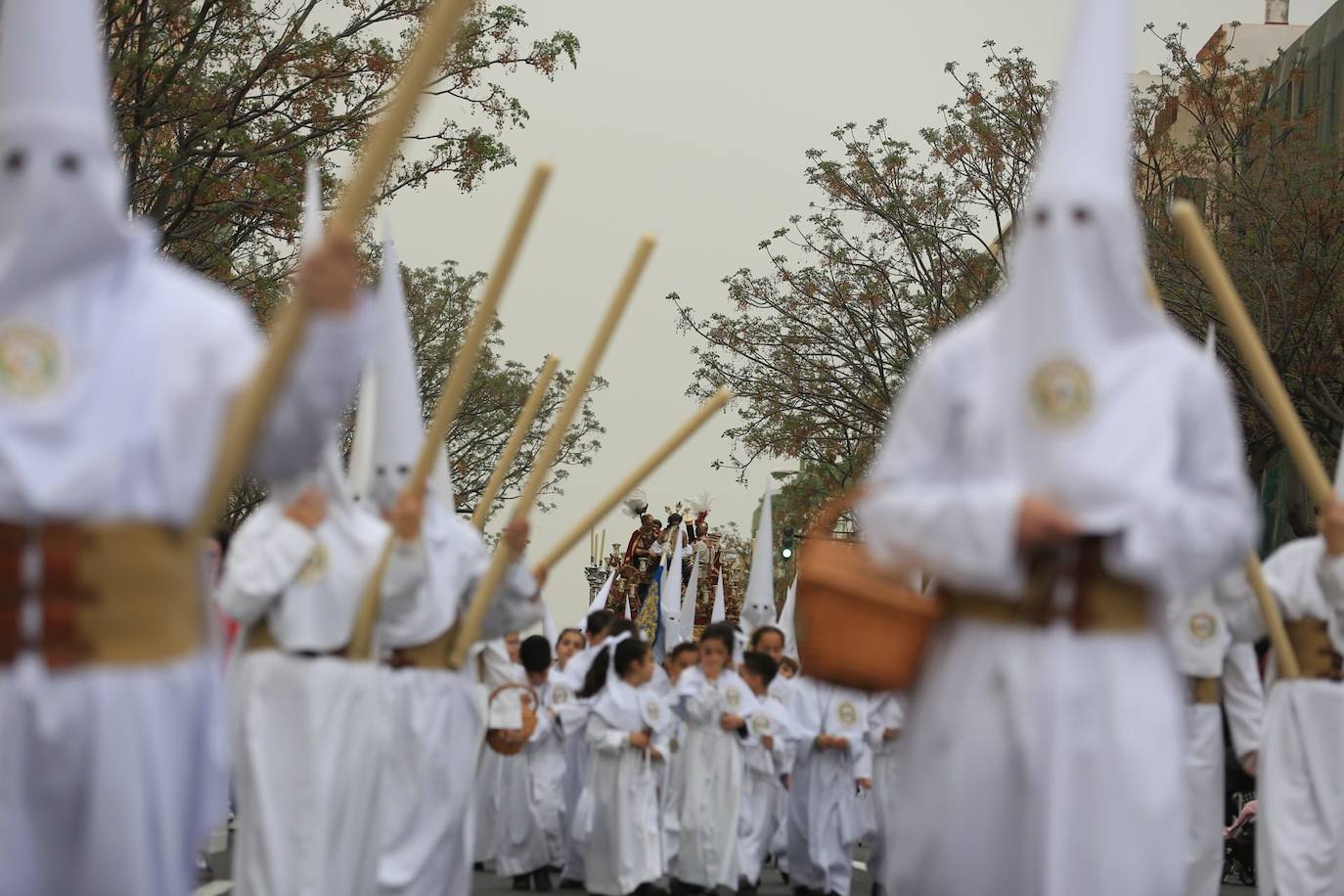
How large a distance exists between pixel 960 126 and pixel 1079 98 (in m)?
26.3

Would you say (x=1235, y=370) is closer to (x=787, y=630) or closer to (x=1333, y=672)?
(x=787, y=630)

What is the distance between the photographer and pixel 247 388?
5148 mm

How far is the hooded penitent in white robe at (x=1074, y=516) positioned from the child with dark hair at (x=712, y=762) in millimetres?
10364

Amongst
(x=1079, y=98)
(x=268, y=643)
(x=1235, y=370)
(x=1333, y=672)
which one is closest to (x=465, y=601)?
(x=268, y=643)

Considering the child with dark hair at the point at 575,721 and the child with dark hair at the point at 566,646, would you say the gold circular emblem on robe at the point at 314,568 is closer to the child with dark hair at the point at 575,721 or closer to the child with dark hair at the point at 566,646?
the child with dark hair at the point at 575,721

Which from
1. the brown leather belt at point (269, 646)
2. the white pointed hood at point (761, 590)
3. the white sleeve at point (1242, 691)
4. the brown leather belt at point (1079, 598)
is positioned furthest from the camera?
the white pointed hood at point (761, 590)

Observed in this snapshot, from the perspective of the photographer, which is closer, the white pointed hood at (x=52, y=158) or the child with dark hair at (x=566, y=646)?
the white pointed hood at (x=52, y=158)

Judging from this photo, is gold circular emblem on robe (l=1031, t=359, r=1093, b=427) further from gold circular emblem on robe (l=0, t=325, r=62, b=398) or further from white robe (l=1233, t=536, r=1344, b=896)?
white robe (l=1233, t=536, r=1344, b=896)

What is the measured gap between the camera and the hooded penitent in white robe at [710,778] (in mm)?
16516

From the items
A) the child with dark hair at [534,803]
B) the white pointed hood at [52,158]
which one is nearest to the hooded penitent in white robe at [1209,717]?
the child with dark hair at [534,803]

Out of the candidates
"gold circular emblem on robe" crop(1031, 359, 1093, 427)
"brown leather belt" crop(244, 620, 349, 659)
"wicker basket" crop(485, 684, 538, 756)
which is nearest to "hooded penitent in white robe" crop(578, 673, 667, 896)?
"wicker basket" crop(485, 684, 538, 756)

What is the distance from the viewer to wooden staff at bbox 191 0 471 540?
5016mm

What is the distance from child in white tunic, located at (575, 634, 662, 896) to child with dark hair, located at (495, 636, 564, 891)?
1.18 ft

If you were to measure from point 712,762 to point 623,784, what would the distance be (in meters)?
0.88
